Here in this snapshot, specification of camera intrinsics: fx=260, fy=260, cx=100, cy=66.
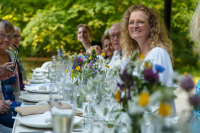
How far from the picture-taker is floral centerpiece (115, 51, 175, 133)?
616 millimetres

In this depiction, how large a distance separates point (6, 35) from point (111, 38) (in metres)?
1.57

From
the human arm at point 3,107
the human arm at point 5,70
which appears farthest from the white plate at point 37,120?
the human arm at point 5,70

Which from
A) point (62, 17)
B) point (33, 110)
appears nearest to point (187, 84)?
point (33, 110)

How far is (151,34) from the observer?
8.06 feet

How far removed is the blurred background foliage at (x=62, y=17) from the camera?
625cm

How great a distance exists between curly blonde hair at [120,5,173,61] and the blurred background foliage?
3.51m

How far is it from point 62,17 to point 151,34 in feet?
14.6

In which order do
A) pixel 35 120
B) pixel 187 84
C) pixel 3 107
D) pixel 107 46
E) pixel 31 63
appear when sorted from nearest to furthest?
1. pixel 187 84
2. pixel 35 120
3. pixel 3 107
4. pixel 107 46
5. pixel 31 63

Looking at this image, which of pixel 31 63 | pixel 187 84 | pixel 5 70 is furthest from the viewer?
pixel 31 63

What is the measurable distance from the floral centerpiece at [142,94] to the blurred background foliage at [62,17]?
5391 millimetres

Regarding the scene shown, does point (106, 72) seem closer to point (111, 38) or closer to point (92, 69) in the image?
point (92, 69)

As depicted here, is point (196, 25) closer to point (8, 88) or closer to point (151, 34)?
point (151, 34)

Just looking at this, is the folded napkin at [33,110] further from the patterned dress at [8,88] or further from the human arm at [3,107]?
the patterned dress at [8,88]

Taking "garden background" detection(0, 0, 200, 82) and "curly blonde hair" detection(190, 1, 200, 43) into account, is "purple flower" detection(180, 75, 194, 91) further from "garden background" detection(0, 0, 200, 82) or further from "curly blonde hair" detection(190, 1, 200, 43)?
"garden background" detection(0, 0, 200, 82)
